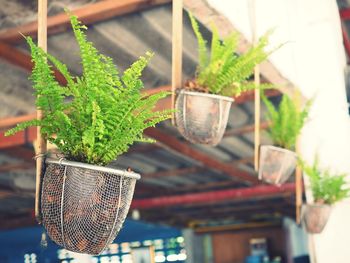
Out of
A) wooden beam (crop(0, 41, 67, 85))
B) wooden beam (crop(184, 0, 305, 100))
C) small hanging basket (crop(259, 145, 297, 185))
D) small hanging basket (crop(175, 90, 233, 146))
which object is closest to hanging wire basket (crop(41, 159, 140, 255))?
small hanging basket (crop(175, 90, 233, 146))

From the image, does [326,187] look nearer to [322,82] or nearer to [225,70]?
[322,82]

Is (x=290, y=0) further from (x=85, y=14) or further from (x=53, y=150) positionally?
(x=53, y=150)

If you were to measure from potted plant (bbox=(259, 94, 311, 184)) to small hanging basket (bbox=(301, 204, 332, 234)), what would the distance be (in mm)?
483

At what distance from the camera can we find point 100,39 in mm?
3322

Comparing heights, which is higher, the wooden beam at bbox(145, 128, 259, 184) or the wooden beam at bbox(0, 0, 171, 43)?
the wooden beam at bbox(0, 0, 171, 43)

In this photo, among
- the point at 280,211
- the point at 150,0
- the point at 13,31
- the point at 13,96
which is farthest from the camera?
the point at 280,211

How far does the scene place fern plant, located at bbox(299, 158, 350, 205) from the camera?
12.4ft

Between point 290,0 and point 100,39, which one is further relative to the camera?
point 290,0

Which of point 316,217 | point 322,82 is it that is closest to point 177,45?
point 316,217

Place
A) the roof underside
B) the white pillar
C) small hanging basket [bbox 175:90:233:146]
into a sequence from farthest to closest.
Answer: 1. the white pillar
2. the roof underside
3. small hanging basket [bbox 175:90:233:146]

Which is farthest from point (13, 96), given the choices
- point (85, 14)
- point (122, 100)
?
point (122, 100)

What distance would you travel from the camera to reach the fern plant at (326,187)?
377 centimetres

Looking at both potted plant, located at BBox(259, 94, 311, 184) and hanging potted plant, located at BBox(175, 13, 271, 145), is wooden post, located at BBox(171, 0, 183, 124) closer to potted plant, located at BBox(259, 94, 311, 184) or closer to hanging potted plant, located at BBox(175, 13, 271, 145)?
hanging potted plant, located at BBox(175, 13, 271, 145)

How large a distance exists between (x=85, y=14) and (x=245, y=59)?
3.48ft
